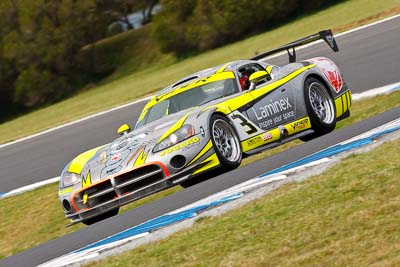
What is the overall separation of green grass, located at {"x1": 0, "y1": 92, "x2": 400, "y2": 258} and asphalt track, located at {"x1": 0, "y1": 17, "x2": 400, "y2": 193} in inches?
62.5

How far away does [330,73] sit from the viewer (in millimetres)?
11422

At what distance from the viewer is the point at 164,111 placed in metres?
10.3

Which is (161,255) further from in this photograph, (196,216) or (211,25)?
(211,25)

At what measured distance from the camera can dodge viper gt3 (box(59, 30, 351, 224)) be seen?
8969mm

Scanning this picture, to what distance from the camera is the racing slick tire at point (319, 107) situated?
1062cm

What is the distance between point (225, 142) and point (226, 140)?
0.11 ft

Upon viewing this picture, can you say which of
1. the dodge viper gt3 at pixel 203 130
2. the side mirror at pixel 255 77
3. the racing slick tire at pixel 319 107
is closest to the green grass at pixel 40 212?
the dodge viper gt3 at pixel 203 130

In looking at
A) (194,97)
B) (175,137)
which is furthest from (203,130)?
(194,97)

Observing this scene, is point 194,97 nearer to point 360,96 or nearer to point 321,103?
point 321,103

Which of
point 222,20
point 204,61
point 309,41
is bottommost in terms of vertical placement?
point 204,61

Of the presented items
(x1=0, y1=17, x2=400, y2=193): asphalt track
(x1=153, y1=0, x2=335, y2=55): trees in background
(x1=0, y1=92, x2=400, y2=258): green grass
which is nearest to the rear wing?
(x1=0, y1=92, x2=400, y2=258): green grass

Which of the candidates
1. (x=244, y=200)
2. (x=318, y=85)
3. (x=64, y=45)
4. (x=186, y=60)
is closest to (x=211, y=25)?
(x=186, y=60)

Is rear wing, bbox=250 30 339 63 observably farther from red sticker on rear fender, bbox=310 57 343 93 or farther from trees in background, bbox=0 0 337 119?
trees in background, bbox=0 0 337 119

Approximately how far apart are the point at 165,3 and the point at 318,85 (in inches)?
1134
